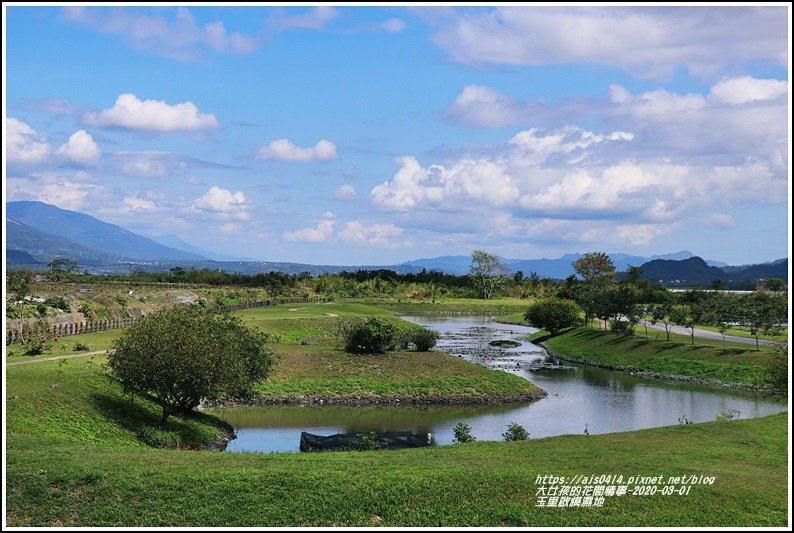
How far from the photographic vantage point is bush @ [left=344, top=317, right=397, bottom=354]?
5931 centimetres

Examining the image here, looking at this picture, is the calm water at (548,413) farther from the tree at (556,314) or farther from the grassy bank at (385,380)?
the tree at (556,314)

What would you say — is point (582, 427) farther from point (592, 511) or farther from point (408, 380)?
point (592, 511)

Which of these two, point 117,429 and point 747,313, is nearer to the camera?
point 117,429

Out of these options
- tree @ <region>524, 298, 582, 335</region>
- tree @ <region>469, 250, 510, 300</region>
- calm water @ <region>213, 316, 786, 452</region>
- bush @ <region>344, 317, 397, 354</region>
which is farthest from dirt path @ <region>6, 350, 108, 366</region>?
tree @ <region>469, 250, 510, 300</region>

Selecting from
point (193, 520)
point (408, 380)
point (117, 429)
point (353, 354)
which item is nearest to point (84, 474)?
point (193, 520)

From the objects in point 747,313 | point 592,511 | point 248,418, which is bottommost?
point 248,418

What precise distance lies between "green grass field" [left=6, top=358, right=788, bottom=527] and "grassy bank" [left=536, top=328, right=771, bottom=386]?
3257 cm

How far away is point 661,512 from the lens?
18.9 m

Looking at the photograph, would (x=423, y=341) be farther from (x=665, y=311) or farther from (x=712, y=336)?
(x=712, y=336)

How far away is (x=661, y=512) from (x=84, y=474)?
51.1ft

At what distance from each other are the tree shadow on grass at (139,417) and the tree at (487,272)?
14853cm

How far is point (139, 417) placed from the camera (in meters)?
34.2

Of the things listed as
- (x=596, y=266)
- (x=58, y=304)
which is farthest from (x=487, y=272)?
(x=58, y=304)

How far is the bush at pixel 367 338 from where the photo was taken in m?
59.3
